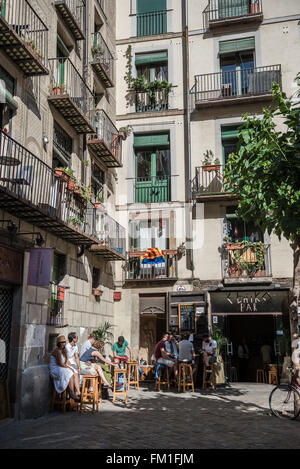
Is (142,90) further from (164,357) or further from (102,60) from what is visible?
(164,357)

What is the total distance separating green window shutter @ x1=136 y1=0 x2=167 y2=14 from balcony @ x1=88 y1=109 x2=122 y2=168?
603 cm

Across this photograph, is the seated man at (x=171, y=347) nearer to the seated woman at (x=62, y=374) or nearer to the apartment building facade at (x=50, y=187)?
the apartment building facade at (x=50, y=187)

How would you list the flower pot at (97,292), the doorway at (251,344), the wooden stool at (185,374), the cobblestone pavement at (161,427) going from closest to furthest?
the cobblestone pavement at (161,427) → the wooden stool at (185,374) → the flower pot at (97,292) → the doorway at (251,344)

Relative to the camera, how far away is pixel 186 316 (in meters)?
16.2

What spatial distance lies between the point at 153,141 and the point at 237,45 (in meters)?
4.96

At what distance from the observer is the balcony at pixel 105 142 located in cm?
1475

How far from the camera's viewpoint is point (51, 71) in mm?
11977

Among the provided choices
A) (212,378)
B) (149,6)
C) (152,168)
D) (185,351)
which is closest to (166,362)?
(185,351)

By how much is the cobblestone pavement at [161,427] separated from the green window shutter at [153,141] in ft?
33.9

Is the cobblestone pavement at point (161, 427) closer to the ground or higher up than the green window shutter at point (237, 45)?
closer to the ground

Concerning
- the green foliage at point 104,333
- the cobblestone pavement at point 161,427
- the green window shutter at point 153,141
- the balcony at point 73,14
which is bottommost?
A: the cobblestone pavement at point 161,427

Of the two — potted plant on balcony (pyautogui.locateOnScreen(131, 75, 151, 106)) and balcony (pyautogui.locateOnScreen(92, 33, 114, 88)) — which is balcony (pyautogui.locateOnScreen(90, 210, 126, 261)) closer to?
balcony (pyautogui.locateOnScreen(92, 33, 114, 88))

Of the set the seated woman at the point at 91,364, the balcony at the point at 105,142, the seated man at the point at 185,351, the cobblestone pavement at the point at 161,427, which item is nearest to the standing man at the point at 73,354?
the seated woman at the point at 91,364

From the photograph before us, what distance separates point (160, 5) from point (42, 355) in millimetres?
15468
